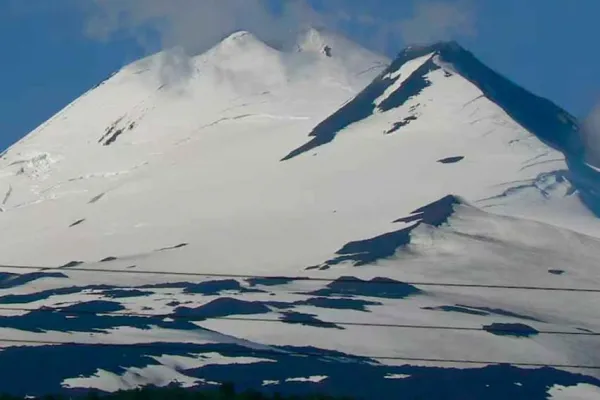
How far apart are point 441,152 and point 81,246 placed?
50442 mm

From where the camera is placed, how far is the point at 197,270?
16312 centimetres

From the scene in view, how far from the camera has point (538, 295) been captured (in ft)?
482

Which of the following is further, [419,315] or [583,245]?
[583,245]

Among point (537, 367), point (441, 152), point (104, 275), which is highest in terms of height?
point (441, 152)

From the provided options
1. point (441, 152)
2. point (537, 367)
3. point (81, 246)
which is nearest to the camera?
point (537, 367)

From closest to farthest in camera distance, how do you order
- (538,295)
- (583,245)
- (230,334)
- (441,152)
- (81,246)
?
(230,334) < (538,295) < (583,245) < (81,246) < (441,152)

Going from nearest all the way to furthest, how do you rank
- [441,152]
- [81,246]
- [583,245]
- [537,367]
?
[537,367], [583,245], [81,246], [441,152]

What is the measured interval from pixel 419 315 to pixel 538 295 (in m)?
17.1

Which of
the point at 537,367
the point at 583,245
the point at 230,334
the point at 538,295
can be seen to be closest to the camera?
the point at 537,367

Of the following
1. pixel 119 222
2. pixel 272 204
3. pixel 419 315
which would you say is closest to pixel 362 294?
pixel 419 315

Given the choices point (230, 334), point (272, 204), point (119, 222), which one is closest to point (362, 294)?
point (230, 334)

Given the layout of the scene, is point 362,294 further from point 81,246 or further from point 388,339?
point 81,246

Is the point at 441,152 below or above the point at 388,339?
above

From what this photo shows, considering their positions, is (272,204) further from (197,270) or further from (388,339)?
(388,339)
